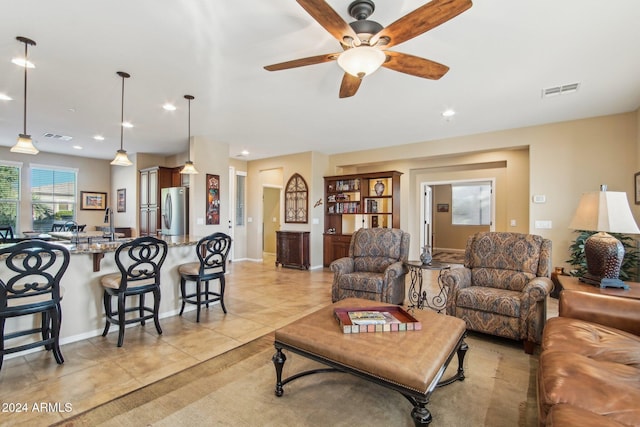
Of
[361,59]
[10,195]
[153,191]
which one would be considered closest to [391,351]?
[361,59]

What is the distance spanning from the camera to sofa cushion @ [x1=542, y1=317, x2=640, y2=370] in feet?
5.41

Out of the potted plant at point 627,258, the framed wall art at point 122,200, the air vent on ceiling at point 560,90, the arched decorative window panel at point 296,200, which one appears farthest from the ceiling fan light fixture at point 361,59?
the framed wall art at point 122,200

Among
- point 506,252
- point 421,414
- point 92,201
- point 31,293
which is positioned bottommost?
point 421,414

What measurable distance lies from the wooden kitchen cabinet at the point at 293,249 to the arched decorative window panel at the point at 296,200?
0.40m

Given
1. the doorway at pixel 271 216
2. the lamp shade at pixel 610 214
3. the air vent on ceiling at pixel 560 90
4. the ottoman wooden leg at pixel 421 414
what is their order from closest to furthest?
the ottoman wooden leg at pixel 421 414 → the lamp shade at pixel 610 214 → the air vent on ceiling at pixel 560 90 → the doorway at pixel 271 216

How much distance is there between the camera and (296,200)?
7168 millimetres

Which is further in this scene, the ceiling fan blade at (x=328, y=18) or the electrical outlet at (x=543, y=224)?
the electrical outlet at (x=543, y=224)

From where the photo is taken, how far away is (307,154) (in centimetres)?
694

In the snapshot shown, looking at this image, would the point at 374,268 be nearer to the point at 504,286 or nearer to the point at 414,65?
the point at 504,286

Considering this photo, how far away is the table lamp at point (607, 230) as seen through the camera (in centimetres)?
253

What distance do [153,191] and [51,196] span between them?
2716mm

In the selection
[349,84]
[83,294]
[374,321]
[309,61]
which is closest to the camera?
[374,321]

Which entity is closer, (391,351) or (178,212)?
(391,351)

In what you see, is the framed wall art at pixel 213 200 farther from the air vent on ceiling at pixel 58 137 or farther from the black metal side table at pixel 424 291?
the black metal side table at pixel 424 291
